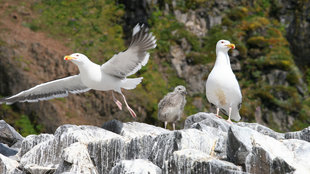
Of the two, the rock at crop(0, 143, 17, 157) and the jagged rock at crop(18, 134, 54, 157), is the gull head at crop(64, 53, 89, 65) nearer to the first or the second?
the jagged rock at crop(18, 134, 54, 157)

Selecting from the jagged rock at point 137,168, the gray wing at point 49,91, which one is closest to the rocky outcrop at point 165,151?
the jagged rock at point 137,168

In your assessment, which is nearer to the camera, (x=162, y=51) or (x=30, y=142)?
(x=30, y=142)

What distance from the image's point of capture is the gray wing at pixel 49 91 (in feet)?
36.0

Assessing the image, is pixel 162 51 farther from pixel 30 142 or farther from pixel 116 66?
pixel 30 142

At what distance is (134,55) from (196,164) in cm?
343

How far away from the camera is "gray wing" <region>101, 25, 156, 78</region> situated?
9.45 m

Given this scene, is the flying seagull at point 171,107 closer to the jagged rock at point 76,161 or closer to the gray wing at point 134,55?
the gray wing at point 134,55

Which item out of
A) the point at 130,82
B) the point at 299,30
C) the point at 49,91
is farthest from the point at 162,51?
the point at 130,82

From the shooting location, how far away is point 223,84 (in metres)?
9.33

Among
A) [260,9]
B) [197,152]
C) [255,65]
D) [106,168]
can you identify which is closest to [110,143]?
[106,168]

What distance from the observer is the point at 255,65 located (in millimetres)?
20109

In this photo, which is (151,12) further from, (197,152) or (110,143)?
(197,152)

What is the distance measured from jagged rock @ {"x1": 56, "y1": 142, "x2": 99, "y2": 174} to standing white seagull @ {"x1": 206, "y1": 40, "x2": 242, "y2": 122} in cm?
301

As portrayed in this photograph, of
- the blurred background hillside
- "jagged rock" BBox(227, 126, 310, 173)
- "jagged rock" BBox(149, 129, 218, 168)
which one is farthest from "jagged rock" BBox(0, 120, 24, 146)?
"jagged rock" BBox(227, 126, 310, 173)
